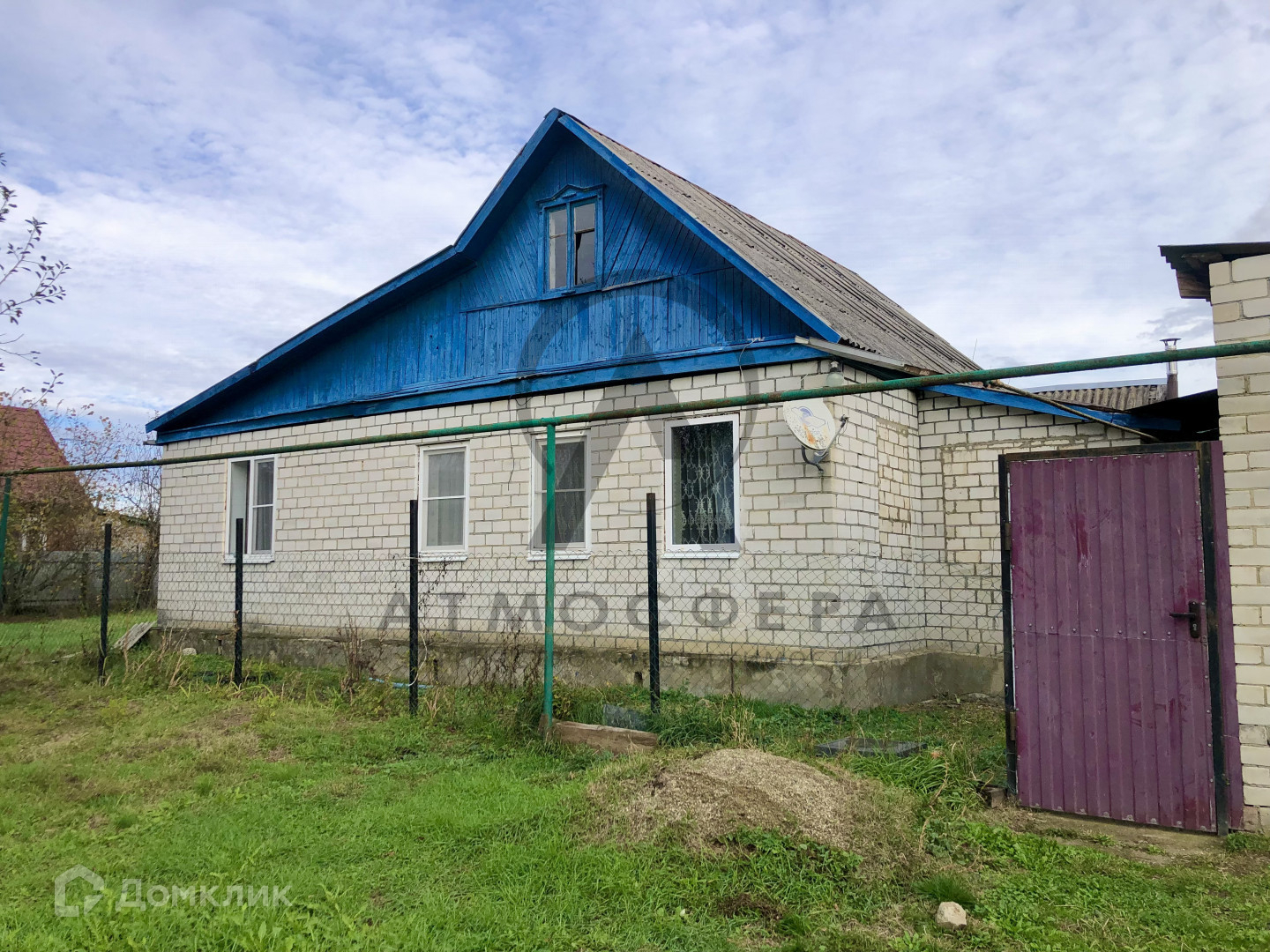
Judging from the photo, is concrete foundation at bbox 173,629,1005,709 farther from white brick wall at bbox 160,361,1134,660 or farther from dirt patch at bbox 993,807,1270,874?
dirt patch at bbox 993,807,1270,874

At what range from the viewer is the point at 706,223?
9227 mm

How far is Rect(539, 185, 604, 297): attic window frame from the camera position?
406 inches

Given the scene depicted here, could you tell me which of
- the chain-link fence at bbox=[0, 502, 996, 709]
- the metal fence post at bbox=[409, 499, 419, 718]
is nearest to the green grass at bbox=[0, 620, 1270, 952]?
the metal fence post at bbox=[409, 499, 419, 718]

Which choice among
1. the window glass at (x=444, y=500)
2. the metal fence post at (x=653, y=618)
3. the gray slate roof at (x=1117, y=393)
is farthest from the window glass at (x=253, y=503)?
the gray slate roof at (x=1117, y=393)

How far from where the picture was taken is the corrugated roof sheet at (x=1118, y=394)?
24094mm

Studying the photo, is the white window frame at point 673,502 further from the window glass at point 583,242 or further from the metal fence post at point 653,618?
the metal fence post at point 653,618

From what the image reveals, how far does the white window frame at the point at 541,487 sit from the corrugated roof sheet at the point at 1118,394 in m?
17.5

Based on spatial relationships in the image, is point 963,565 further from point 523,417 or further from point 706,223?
point 523,417

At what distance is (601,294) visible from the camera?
10211 millimetres

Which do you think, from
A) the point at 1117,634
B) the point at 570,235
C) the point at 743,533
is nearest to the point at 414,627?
the point at 743,533

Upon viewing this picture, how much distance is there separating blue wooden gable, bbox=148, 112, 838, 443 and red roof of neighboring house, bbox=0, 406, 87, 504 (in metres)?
2.40

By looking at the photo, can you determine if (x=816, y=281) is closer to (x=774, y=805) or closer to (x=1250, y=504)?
(x=1250, y=504)

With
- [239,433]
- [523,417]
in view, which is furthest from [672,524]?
[239,433]

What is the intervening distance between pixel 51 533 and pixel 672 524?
18168 mm
